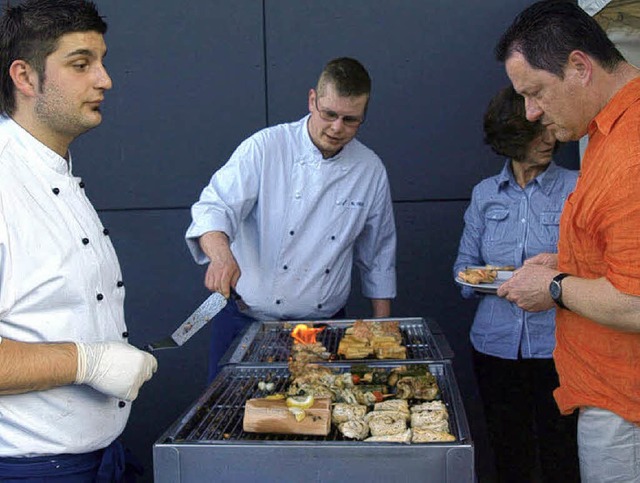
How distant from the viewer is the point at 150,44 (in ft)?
14.4

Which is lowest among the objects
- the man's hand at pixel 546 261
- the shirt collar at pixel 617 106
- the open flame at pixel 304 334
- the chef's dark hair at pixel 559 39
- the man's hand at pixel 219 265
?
the open flame at pixel 304 334

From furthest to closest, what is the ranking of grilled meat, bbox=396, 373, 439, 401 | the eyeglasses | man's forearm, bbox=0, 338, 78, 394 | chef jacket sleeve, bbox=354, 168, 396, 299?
1. chef jacket sleeve, bbox=354, 168, 396, 299
2. the eyeglasses
3. grilled meat, bbox=396, 373, 439, 401
4. man's forearm, bbox=0, 338, 78, 394

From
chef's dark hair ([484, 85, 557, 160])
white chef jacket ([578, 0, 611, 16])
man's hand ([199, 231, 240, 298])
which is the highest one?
white chef jacket ([578, 0, 611, 16])

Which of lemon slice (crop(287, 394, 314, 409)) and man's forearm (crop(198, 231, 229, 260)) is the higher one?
man's forearm (crop(198, 231, 229, 260))

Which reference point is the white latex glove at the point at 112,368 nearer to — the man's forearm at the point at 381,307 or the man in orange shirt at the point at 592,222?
the man in orange shirt at the point at 592,222

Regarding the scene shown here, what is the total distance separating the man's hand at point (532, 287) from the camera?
2.03 meters

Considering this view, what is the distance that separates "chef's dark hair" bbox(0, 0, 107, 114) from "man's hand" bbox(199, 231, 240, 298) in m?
1.00

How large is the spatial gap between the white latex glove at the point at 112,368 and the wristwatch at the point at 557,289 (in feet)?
3.65

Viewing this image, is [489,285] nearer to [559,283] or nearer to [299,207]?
[559,283]

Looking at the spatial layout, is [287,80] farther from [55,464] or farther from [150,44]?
[55,464]

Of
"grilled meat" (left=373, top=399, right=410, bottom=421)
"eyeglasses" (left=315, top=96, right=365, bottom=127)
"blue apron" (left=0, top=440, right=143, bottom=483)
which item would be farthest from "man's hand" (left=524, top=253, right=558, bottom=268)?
"blue apron" (left=0, top=440, right=143, bottom=483)

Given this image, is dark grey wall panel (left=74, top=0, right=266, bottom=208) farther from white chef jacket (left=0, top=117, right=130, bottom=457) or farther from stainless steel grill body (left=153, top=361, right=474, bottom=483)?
stainless steel grill body (left=153, top=361, right=474, bottom=483)

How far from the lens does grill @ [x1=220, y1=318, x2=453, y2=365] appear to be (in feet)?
8.30

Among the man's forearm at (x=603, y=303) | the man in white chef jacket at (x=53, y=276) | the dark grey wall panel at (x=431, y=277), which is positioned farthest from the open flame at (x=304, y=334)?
the dark grey wall panel at (x=431, y=277)
